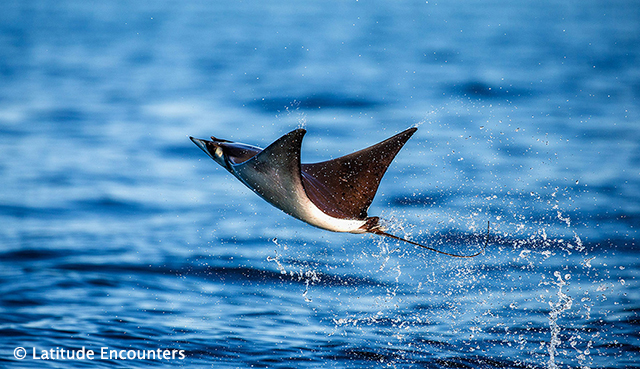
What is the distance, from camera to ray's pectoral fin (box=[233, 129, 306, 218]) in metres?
3.34

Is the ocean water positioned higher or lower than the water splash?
higher

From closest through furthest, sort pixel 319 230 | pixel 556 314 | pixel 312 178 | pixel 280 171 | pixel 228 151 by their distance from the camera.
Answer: pixel 280 171 → pixel 228 151 → pixel 312 178 → pixel 556 314 → pixel 319 230

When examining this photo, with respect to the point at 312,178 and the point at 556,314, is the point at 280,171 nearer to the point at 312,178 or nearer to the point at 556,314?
the point at 312,178

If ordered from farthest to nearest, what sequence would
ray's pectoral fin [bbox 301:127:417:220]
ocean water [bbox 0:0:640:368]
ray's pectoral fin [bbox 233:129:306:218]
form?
ocean water [bbox 0:0:640:368] → ray's pectoral fin [bbox 301:127:417:220] → ray's pectoral fin [bbox 233:129:306:218]

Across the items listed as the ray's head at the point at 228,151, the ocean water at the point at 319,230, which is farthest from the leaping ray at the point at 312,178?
the ocean water at the point at 319,230

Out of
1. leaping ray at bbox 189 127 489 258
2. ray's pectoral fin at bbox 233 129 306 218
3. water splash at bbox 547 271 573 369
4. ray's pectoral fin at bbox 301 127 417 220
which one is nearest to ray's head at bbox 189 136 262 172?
leaping ray at bbox 189 127 489 258

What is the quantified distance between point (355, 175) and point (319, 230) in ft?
8.47

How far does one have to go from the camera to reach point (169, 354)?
4.48 metres

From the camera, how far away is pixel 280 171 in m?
3.43

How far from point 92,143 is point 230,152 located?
705 centimetres

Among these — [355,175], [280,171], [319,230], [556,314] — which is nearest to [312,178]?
[355,175]

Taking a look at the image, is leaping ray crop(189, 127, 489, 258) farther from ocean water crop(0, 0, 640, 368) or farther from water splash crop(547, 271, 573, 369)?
water splash crop(547, 271, 573, 369)

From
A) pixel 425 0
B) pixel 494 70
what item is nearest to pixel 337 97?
pixel 494 70

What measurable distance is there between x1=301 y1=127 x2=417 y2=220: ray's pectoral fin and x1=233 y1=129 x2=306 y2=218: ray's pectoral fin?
0.41 m
